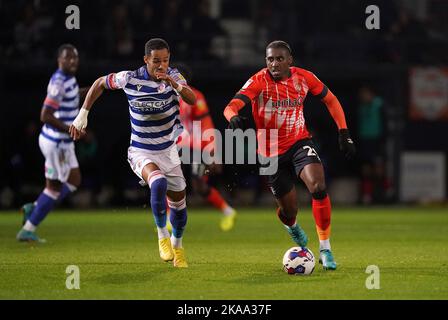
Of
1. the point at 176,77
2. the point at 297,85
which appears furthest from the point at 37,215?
the point at 297,85

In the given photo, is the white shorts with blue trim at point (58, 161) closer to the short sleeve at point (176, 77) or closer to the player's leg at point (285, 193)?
the short sleeve at point (176, 77)

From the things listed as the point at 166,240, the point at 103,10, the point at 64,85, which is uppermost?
the point at 103,10

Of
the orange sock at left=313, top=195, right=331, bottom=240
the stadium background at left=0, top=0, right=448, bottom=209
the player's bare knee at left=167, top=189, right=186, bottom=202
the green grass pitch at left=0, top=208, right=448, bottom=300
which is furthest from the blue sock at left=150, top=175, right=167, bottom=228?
the stadium background at left=0, top=0, right=448, bottom=209

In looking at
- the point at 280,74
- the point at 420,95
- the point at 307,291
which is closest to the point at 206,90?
the point at 420,95

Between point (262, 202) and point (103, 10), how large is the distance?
588cm

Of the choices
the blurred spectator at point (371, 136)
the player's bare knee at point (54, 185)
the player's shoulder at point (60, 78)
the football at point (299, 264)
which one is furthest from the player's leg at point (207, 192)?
the blurred spectator at point (371, 136)

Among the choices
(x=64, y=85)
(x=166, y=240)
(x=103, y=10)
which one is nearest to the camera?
(x=166, y=240)

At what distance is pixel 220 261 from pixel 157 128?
1.65 metres

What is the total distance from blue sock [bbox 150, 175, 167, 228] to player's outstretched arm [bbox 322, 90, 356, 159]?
6.21ft

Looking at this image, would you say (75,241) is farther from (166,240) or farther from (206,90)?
(206,90)

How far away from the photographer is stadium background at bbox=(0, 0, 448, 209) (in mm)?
21359

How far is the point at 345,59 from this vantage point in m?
23.6

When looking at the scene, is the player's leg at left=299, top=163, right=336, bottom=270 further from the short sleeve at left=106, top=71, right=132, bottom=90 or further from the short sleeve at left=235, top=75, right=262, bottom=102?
the short sleeve at left=106, top=71, right=132, bottom=90

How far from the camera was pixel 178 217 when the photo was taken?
10.2 m
